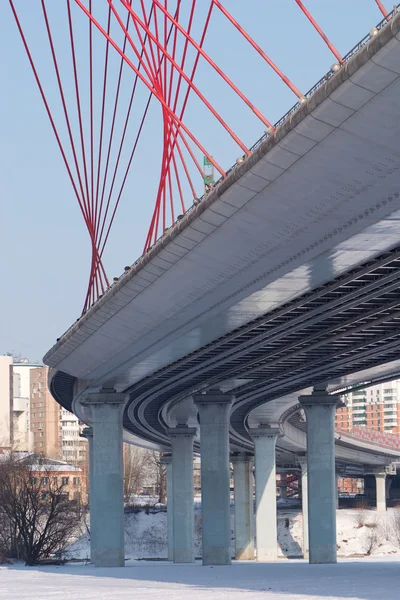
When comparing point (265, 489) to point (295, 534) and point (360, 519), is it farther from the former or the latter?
point (360, 519)

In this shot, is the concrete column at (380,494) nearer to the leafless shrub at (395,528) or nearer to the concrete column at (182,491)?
the leafless shrub at (395,528)

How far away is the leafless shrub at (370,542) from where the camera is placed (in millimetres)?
133500

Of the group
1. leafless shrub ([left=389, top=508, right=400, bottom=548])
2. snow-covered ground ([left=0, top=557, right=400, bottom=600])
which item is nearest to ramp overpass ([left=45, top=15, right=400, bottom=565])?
snow-covered ground ([left=0, top=557, right=400, bottom=600])

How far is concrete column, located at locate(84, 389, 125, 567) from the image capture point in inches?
2633

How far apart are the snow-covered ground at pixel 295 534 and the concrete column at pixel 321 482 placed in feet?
190

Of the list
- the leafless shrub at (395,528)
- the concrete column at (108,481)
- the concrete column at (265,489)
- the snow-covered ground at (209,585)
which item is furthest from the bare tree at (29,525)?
the leafless shrub at (395,528)

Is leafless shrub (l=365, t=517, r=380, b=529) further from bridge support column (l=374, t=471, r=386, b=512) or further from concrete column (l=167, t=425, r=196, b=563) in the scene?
concrete column (l=167, t=425, r=196, b=563)

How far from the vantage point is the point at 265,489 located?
10944 cm

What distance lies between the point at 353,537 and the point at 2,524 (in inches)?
2575

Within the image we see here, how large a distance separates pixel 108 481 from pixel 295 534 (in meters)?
82.3

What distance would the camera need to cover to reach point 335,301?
4478 centimetres

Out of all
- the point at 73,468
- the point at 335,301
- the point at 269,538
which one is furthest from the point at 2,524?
the point at 73,468

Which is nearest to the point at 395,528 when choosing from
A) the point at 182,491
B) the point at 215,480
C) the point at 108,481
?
the point at 182,491

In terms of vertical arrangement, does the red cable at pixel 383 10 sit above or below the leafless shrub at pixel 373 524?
above
